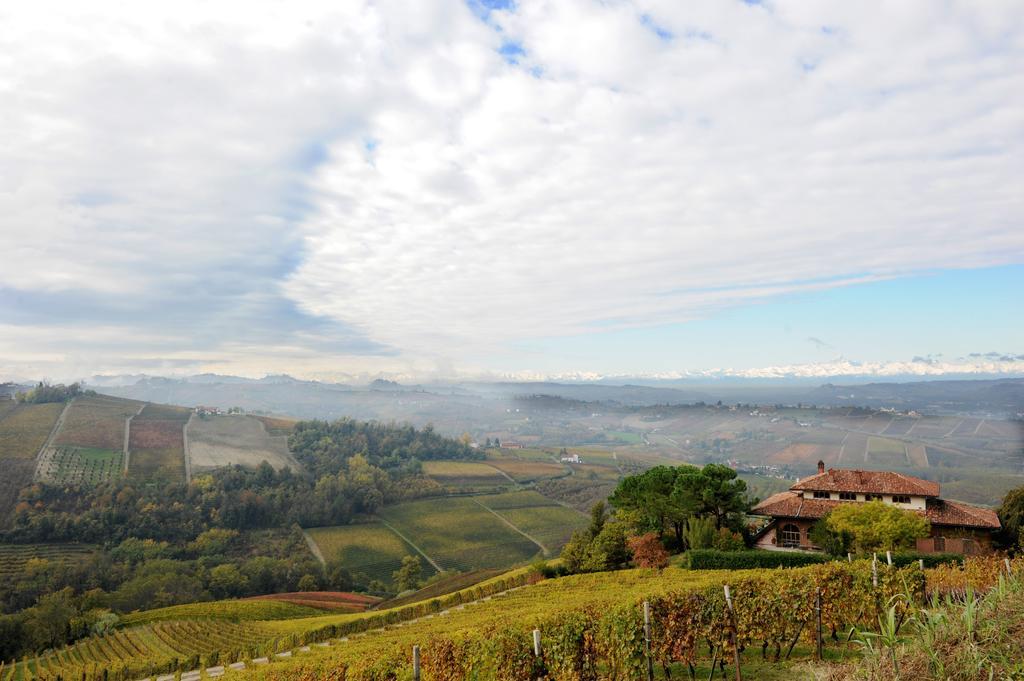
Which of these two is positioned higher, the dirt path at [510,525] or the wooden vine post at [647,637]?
the wooden vine post at [647,637]

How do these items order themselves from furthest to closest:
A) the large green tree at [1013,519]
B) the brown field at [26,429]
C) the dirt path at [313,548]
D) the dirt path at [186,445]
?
the dirt path at [186,445] < the brown field at [26,429] < the dirt path at [313,548] < the large green tree at [1013,519]

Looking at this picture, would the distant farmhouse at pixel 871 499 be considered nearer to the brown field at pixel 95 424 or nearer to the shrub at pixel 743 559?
the shrub at pixel 743 559

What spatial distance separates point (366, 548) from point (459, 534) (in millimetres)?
20772

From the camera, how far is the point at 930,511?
43219mm

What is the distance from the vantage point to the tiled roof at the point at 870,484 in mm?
44625

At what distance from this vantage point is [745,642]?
56.8ft

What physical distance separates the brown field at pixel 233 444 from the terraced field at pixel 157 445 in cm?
340

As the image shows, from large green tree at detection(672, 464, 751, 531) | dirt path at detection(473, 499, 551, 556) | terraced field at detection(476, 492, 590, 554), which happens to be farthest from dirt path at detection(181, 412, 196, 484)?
large green tree at detection(672, 464, 751, 531)

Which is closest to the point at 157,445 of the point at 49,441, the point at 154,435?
the point at 154,435

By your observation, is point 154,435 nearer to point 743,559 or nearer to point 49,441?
point 49,441

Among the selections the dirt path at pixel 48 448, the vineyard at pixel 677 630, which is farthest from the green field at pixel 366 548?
the vineyard at pixel 677 630

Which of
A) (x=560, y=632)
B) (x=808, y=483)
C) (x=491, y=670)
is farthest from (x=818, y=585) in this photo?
(x=808, y=483)

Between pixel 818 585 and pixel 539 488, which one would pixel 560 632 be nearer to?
pixel 818 585

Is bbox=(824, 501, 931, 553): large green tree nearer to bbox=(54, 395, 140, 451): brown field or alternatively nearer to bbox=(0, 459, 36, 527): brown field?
bbox=(0, 459, 36, 527): brown field
